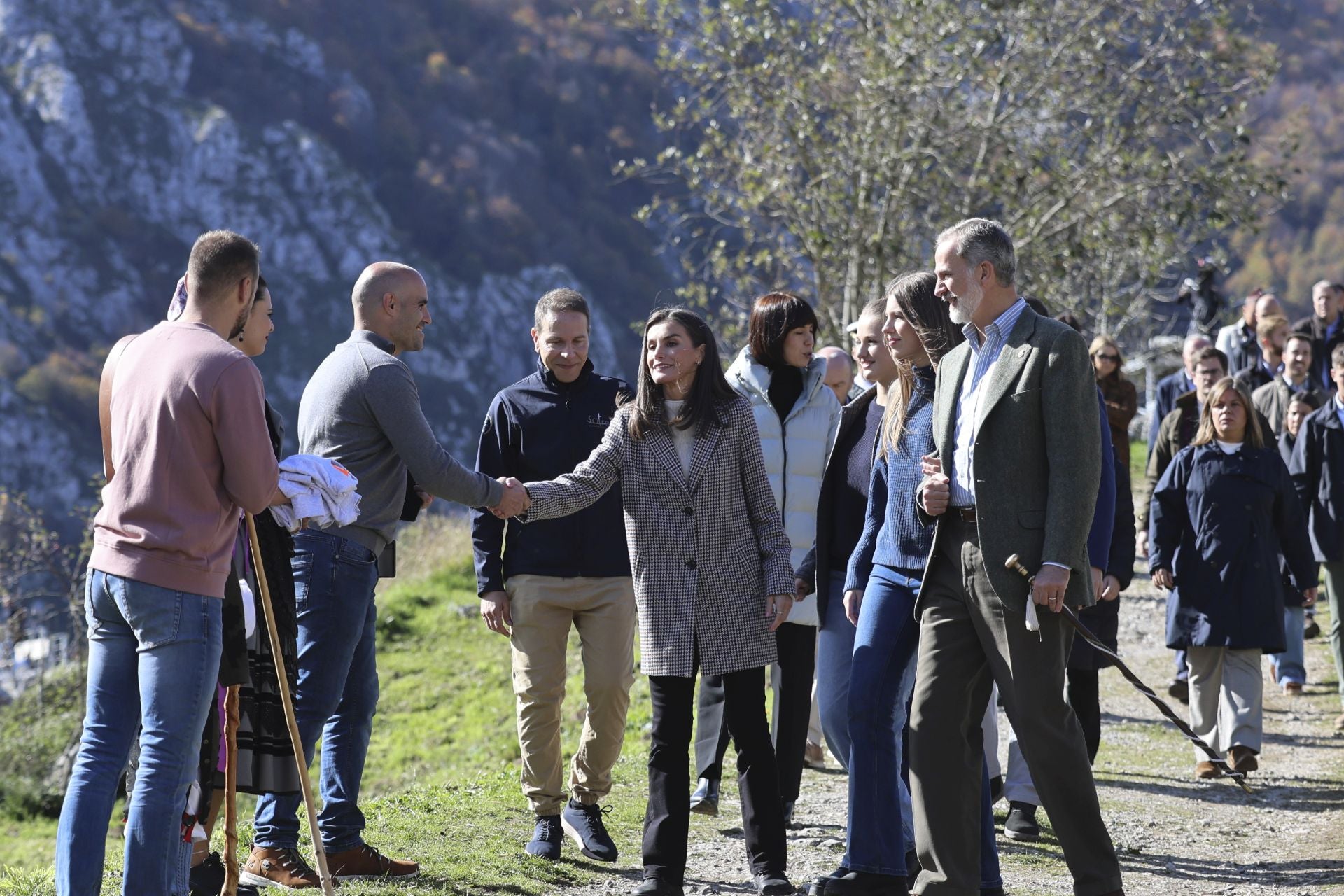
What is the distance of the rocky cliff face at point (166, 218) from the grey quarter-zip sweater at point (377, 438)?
6348 centimetres

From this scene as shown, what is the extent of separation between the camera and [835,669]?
548 cm

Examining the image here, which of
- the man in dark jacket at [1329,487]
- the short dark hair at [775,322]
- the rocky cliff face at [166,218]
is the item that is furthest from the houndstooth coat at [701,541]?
the rocky cliff face at [166,218]

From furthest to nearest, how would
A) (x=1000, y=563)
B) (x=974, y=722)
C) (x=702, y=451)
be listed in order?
(x=702, y=451) → (x=974, y=722) → (x=1000, y=563)

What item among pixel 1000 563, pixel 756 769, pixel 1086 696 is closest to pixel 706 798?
pixel 756 769

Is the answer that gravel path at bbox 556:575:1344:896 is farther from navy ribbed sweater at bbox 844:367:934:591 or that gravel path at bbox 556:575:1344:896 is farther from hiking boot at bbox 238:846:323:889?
navy ribbed sweater at bbox 844:367:934:591

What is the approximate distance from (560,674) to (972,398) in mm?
2244

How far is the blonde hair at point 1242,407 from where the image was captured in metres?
7.72

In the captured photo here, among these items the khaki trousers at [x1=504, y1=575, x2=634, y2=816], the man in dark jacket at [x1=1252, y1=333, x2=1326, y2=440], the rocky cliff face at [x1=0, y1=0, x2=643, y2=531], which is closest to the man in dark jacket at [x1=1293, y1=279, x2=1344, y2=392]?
the man in dark jacket at [x1=1252, y1=333, x2=1326, y2=440]

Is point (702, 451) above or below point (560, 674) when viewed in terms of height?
above

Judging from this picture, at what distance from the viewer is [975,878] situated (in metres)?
4.48

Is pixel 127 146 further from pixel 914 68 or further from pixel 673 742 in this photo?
pixel 673 742

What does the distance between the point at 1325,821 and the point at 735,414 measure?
11.5 ft

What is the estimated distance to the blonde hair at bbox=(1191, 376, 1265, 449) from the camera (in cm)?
772

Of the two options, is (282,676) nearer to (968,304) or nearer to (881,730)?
(881,730)
